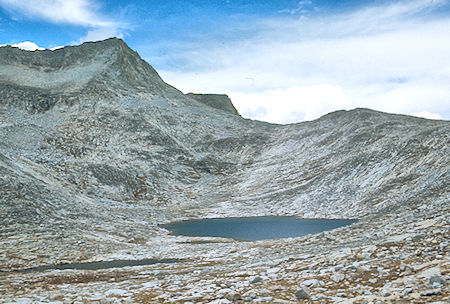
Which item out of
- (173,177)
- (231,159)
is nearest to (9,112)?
(173,177)

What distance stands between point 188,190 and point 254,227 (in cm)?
2941

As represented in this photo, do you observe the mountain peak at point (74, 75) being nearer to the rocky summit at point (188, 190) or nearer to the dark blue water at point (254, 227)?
the rocky summit at point (188, 190)

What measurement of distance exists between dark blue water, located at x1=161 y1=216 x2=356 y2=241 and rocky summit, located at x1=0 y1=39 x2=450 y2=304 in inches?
107

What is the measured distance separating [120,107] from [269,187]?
4493cm

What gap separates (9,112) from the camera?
79312 millimetres

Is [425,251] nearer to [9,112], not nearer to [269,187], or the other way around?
[269,187]

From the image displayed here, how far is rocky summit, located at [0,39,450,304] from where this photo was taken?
13.0 metres

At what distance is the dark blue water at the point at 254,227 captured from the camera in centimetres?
4072

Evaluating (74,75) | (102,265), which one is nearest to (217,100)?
(74,75)

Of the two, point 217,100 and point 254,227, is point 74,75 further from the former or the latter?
point 254,227

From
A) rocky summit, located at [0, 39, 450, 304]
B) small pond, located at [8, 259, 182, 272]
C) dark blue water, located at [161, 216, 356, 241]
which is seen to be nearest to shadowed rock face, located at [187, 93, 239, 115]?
rocky summit, located at [0, 39, 450, 304]

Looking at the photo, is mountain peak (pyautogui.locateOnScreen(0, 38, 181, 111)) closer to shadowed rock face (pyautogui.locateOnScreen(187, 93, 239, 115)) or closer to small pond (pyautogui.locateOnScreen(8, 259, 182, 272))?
shadowed rock face (pyautogui.locateOnScreen(187, 93, 239, 115))

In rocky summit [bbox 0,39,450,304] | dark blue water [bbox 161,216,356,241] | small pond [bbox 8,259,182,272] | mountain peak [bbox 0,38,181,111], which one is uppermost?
mountain peak [bbox 0,38,181,111]

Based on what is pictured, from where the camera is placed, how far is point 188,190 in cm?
7394
